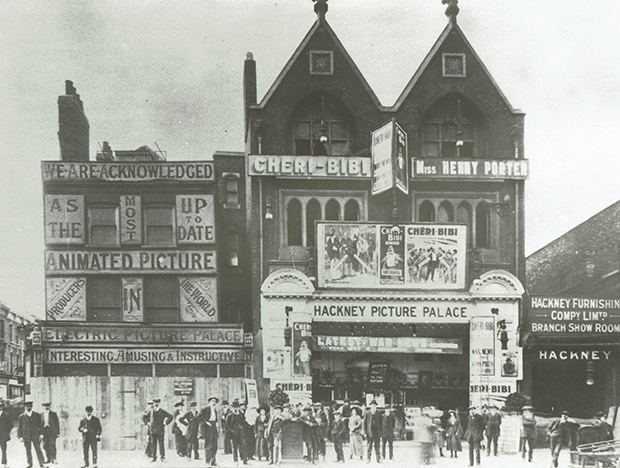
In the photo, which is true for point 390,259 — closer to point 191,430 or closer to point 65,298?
point 191,430

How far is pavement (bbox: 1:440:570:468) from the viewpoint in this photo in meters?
20.7

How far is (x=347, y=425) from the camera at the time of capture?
22.1 metres

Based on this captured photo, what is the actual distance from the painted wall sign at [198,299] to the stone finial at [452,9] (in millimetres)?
12114

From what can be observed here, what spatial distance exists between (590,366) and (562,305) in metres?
2.26

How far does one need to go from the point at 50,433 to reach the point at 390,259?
39.8 ft

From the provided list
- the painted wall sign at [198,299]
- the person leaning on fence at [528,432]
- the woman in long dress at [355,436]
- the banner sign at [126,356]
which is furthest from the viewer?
the painted wall sign at [198,299]

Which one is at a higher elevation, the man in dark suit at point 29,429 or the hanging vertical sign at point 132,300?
the hanging vertical sign at point 132,300

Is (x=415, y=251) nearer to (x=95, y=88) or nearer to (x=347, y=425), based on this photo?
(x=347, y=425)

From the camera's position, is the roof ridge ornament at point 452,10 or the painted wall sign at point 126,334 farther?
the painted wall sign at point 126,334

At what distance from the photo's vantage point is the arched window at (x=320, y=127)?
24500mm

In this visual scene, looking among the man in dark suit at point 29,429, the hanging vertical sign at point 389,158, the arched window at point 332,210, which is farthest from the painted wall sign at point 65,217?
the hanging vertical sign at point 389,158

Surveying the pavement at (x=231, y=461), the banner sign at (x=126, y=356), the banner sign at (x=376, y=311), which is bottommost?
the pavement at (x=231, y=461)

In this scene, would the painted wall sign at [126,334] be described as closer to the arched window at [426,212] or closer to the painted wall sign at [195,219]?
the painted wall sign at [195,219]

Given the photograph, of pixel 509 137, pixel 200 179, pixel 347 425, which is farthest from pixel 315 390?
pixel 509 137
